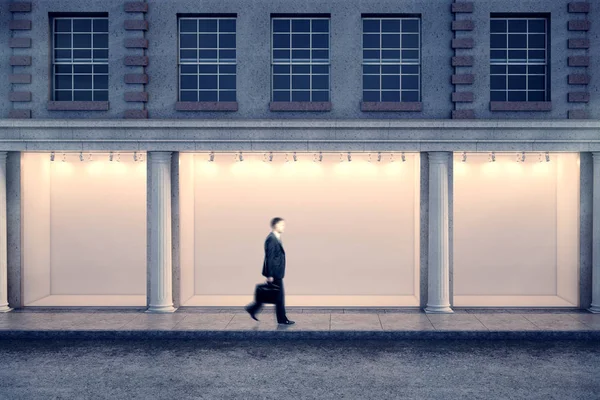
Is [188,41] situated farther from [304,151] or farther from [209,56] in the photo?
[304,151]

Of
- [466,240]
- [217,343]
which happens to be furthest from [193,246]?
[466,240]

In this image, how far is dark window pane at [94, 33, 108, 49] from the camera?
1287 centimetres

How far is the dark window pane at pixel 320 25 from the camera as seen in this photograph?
12.8m

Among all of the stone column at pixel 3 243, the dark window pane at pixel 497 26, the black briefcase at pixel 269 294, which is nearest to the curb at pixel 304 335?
the black briefcase at pixel 269 294

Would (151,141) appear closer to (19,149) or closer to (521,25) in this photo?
(19,149)

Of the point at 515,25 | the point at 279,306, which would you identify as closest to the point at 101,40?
the point at 279,306

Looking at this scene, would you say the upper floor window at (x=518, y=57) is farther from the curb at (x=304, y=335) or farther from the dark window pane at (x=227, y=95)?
the dark window pane at (x=227, y=95)

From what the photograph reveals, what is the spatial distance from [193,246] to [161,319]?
2.27 m

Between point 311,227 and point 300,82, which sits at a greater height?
point 300,82

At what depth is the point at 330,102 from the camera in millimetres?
12625

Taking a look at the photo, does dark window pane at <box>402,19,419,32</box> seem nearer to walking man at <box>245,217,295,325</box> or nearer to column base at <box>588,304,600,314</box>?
walking man at <box>245,217,295,325</box>

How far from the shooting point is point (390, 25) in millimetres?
12781

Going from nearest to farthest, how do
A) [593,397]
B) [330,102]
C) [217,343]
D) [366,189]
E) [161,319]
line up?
[593,397] < [217,343] < [161,319] < [330,102] < [366,189]

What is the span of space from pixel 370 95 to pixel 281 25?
8.51 ft
